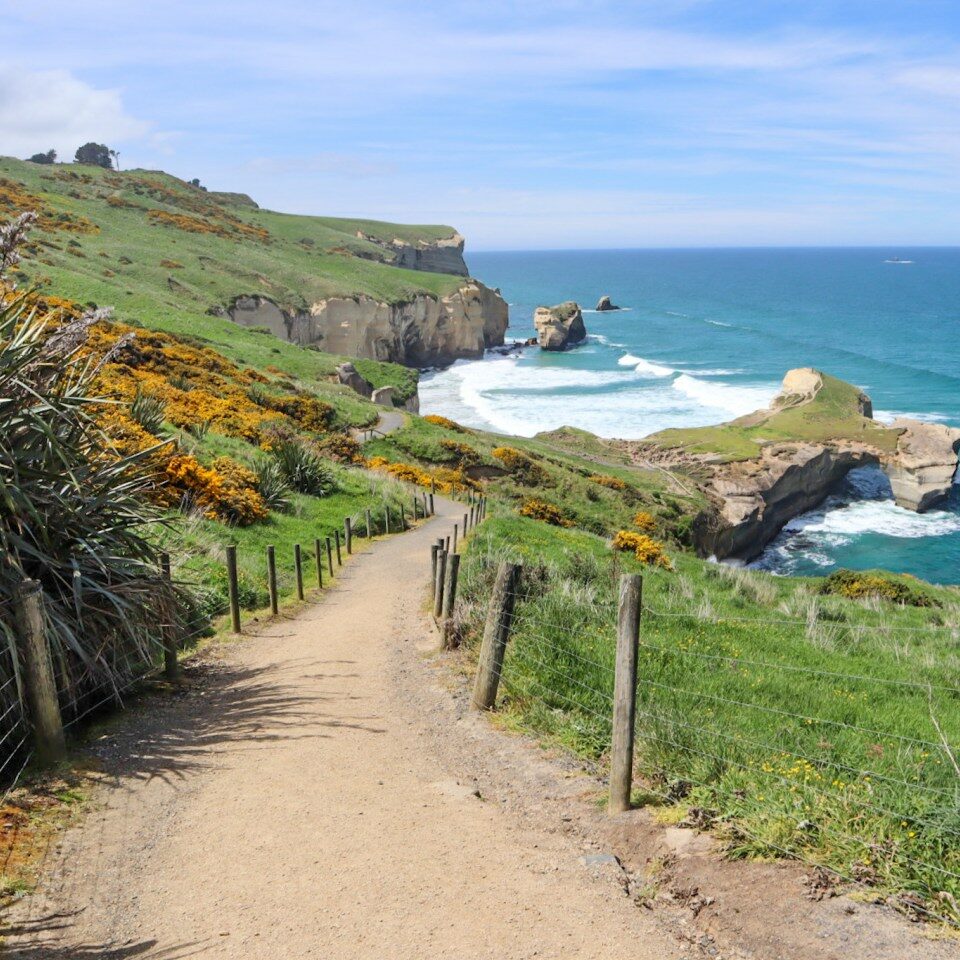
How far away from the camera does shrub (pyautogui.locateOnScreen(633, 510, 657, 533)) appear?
35219 millimetres

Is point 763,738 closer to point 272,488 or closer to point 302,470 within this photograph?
point 272,488

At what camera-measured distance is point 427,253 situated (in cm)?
15275

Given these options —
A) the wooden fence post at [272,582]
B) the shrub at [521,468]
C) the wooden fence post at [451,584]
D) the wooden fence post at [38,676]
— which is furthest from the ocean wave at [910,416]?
the wooden fence post at [38,676]

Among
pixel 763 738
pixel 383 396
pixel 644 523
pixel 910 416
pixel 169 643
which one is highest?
pixel 763 738

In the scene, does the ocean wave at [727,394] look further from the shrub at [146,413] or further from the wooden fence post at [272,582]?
the wooden fence post at [272,582]

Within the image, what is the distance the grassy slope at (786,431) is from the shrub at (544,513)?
76.8 feet

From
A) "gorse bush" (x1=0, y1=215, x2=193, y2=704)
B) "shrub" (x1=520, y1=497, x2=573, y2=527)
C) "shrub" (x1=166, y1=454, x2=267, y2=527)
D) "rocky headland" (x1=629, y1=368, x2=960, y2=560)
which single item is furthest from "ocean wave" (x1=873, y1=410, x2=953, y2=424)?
"gorse bush" (x1=0, y1=215, x2=193, y2=704)

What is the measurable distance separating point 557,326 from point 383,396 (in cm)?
5985

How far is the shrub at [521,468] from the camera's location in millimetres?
38094

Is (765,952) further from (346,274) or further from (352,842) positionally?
(346,274)

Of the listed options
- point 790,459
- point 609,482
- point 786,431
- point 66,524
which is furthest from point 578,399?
point 66,524

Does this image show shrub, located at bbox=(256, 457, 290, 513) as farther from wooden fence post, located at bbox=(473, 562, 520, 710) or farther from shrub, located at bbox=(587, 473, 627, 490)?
shrub, located at bbox=(587, 473, 627, 490)

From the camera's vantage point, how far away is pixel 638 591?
6418 millimetres

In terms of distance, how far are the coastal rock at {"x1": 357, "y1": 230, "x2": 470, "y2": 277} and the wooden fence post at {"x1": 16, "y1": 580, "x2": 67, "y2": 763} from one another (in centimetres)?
13429
